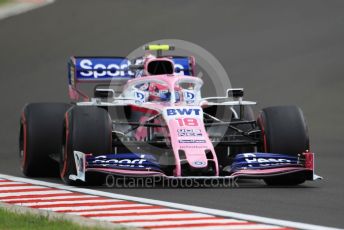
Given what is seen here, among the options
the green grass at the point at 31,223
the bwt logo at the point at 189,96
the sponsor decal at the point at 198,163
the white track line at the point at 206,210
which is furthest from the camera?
the bwt logo at the point at 189,96

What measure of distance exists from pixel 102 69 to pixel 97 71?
114 millimetres

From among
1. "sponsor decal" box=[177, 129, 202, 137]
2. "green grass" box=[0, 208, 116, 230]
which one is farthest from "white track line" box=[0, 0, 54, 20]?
"green grass" box=[0, 208, 116, 230]

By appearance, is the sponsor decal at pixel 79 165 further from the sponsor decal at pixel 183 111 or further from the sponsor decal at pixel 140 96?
the sponsor decal at pixel 140 96

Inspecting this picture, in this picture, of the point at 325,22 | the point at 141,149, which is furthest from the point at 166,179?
the point at 325,22

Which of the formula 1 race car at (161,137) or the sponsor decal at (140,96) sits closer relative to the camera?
the formula 1 race car at (161,137)

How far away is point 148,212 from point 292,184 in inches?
147

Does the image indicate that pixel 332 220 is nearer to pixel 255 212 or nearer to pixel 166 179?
pixel 255 212

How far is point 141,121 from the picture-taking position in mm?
16438

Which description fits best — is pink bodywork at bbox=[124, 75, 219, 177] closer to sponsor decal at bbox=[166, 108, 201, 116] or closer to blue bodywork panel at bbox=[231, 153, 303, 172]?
sponsor decal at bbox=[166, 108, 201, 116]

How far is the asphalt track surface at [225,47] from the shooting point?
22.4m

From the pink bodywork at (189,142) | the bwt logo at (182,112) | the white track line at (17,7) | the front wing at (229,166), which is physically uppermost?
the white track line at (17,7)

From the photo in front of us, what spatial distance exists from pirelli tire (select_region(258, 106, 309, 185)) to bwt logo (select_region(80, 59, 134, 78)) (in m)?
3.87

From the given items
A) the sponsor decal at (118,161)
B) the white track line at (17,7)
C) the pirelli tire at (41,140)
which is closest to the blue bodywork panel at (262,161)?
the sponsor decal at (118,161)

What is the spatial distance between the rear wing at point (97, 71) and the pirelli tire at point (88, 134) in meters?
3.60
